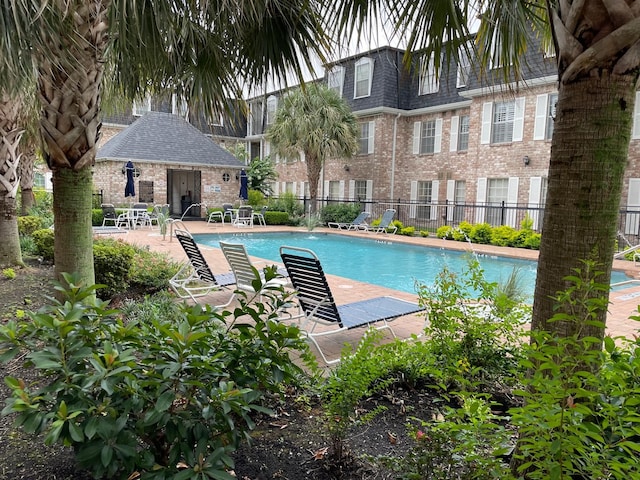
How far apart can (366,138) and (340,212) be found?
4265mm

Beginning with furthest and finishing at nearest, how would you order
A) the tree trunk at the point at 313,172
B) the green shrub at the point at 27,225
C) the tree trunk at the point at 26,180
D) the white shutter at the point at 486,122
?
1. the tree trunk at the point at 313,172
2. the white shutter at the point at 486,122
3. the tree trunk at the point at 26,180
4. the green shrub at the point at 27,225

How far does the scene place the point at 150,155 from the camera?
21203 mm

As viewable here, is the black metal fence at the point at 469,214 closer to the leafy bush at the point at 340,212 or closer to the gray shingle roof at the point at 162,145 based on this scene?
the leafy bush at the point at 340,212

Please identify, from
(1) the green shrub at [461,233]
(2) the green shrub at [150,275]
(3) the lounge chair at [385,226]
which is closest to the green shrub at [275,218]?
(3) the lounge chair at [385,226]

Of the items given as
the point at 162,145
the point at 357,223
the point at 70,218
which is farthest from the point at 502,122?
the point at 70,218

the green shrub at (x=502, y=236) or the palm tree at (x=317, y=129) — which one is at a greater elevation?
the palm tree at (x=317, y=129)

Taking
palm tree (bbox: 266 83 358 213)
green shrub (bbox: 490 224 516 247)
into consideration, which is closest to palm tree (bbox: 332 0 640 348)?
green shrub (bbox: 490 224 516 247)

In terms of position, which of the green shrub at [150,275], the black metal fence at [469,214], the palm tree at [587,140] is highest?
the palm tree at [587,140]

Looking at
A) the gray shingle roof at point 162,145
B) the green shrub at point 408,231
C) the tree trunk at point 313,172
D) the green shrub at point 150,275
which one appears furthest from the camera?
the tree trunk at point 313,172

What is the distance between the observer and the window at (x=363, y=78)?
2275 centimetres

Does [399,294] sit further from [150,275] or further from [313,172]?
[313,172]

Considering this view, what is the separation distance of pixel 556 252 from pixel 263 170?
970 inches

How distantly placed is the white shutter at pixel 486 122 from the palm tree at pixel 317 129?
5610 mm

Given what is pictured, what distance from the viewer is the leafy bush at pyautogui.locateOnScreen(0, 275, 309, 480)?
63.0 inches
